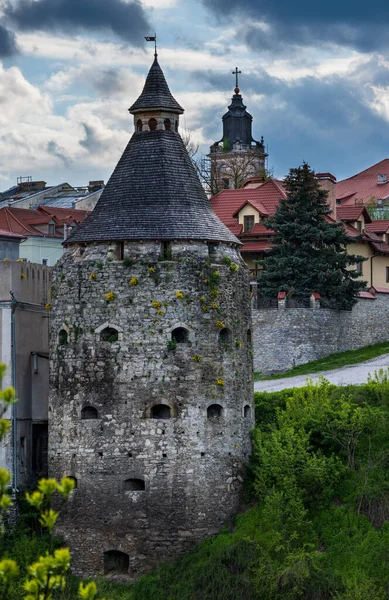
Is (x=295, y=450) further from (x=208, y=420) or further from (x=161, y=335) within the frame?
(x=161, y=335)

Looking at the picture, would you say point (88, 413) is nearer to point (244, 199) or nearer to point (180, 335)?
point (180, 335)

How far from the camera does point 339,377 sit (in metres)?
49.1

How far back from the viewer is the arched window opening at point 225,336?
116ft

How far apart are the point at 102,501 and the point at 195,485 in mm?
2382

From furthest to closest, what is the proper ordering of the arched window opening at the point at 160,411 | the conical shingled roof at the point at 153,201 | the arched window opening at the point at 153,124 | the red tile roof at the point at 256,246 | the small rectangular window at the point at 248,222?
the small rectangular window at the point at 248,222 < the red tile roof at the point at 256,246 < the arched window opening at the point at 153,124 < the conical shingled roof at the point at 153,201 < the arched window opening at the point at 160,411

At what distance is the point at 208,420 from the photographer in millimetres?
34875

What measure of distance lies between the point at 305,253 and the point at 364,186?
180ft

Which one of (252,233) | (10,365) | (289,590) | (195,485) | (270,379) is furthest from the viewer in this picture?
(252,233)

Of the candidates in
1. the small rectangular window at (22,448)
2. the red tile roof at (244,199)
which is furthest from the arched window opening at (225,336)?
the red tile roof at (244,199)

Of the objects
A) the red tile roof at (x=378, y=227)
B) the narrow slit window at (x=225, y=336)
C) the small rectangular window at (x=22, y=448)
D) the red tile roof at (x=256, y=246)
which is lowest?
the small rectangular window at (x=22, y=448)

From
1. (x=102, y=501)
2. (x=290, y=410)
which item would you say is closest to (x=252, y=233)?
(x=290, y=410)

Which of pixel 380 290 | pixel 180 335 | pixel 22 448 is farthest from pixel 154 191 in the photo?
pixel 380 290

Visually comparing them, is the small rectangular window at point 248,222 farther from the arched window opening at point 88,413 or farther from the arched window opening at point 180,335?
the arched window opening at point 88,413

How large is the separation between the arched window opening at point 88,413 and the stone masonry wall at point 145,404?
0.55 feet
